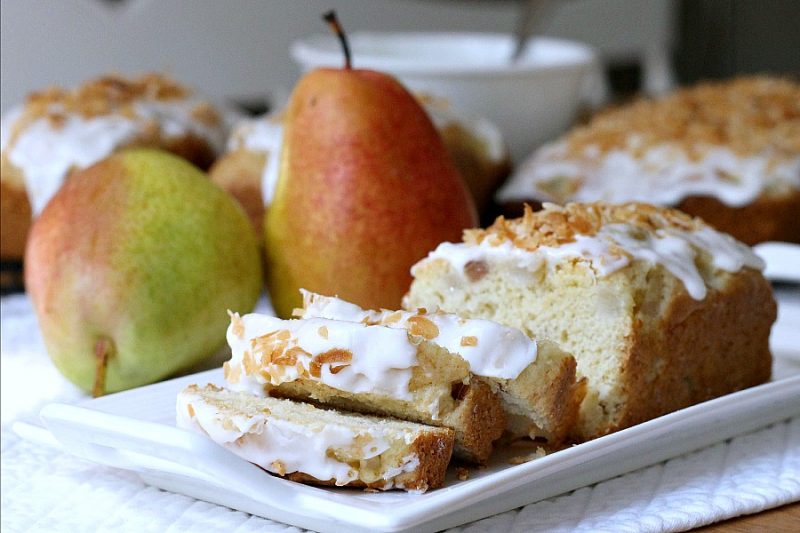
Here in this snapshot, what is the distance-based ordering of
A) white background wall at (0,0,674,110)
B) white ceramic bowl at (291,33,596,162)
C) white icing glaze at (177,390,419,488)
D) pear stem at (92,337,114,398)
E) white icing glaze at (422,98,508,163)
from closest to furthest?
white icing glaze at (177,390,419,488) → pear stem at (92,337,114,398) → white icing glaze at (422,98,508,163) → white ceramic bowl at (291,33,596,162) → white background wall at (0,0,674,110)

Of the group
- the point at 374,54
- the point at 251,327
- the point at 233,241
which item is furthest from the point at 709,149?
the point at 251,327

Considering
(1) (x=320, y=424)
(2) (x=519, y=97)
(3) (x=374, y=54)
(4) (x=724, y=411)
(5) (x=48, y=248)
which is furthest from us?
(3) (x=374, y=54)

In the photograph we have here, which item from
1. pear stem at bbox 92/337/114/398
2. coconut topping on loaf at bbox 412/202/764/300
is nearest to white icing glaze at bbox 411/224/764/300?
coconut topping on loaf at bbox 412/202/764/300

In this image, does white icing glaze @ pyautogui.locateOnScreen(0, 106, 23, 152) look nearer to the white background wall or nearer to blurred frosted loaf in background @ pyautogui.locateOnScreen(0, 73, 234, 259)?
blurred frosted loaf in background @ pyautogui.locateOnScreen(0, 73, 234, 259)

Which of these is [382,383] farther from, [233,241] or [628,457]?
[233,241]

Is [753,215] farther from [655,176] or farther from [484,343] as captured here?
[484,343]

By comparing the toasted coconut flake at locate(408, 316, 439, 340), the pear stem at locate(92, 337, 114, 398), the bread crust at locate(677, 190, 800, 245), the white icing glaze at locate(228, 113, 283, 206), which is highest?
the toasted coconut flake at locate(408, 316, 439, 340)

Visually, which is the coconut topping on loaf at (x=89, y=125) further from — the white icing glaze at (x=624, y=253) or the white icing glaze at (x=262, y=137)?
the white icing glaze at (x=624, y=253)
